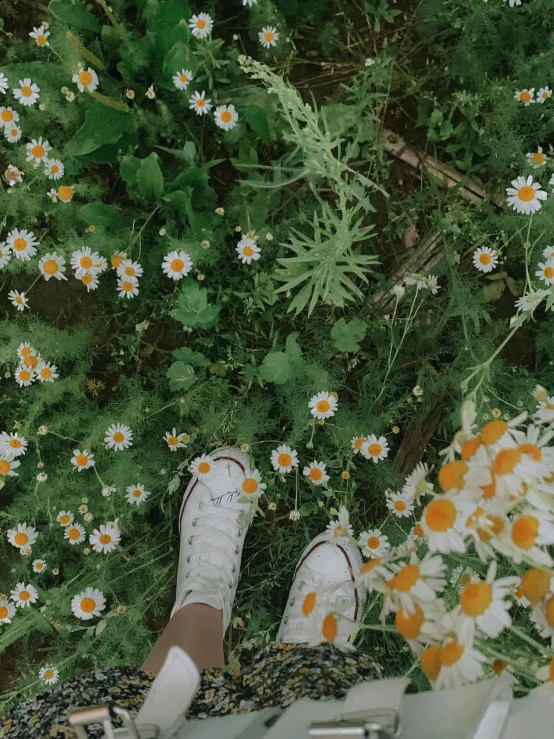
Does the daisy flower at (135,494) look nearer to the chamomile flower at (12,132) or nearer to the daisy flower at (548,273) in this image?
the chamomile flower at (12,132)

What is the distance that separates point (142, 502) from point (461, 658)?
1.40 meters

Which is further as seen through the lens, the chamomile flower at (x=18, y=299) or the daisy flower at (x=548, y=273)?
the chamomile flower at (x=18, y=299)

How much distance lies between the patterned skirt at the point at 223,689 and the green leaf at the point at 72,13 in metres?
1.95

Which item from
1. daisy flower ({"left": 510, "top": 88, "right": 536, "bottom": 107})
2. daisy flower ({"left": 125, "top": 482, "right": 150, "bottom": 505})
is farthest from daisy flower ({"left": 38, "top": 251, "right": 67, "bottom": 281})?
daisy flower ({"left": 510, "top": 88, "right": 536, "bottom": 107})

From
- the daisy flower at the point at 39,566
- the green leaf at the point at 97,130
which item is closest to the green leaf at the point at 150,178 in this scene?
the green leaf at the point at 97,130

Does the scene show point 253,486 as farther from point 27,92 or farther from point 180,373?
point 27,92

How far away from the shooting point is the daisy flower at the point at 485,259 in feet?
6.24

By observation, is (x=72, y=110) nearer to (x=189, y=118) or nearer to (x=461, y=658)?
(x=189, y=118)

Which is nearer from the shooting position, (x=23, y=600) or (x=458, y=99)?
(x=458, y=99)

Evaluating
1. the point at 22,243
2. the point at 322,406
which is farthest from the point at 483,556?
the point at 22,243

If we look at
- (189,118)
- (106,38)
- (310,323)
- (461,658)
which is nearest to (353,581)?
(310,323)

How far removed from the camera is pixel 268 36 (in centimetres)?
196

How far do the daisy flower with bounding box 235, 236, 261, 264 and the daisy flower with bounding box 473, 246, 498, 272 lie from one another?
0.71 meters

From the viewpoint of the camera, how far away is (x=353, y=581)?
210cm
